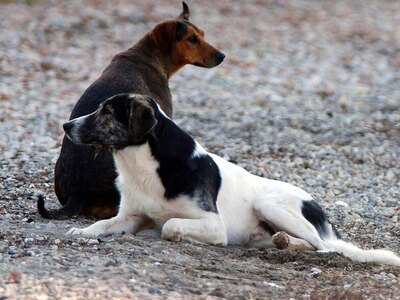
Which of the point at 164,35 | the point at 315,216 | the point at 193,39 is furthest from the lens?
the point at 193,39

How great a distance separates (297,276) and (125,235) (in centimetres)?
134

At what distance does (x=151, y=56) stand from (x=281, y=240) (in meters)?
3.87

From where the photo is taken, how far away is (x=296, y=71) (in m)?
19.3

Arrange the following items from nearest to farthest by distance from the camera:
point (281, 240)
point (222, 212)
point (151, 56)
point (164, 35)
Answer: point (281, 240) → point (222, 212) → point (151, 56) → point (164, 35)

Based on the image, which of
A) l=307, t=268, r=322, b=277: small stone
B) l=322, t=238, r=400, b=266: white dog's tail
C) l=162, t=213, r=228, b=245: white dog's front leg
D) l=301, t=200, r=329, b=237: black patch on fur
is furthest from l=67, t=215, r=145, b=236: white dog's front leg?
l=322, t=238, r=400, b=266: white dog's tail

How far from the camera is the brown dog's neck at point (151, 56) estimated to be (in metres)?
11.0

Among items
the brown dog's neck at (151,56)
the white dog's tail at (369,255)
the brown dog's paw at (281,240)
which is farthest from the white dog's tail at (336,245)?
the brown dog's neck at (151,56)

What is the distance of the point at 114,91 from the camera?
953cm

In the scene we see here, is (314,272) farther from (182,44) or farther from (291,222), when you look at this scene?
(182,44)

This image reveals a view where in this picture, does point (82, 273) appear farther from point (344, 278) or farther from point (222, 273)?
point (344, 278)

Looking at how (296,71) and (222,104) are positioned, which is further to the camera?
(296,71)

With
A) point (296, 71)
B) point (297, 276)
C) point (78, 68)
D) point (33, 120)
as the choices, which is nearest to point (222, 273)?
point (297, 276)

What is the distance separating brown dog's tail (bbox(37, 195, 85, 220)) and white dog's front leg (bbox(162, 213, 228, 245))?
4.29 feet

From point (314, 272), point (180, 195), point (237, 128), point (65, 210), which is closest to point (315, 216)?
point (314, 272)
